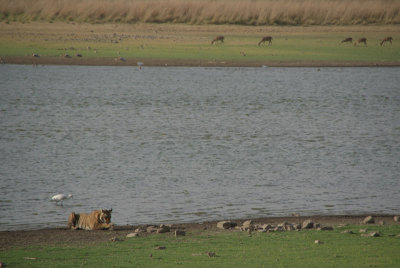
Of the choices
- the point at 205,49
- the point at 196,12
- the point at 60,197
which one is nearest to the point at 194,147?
the point at 60,197

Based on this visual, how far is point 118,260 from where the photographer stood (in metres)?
10.8

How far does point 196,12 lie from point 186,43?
42.4 feet

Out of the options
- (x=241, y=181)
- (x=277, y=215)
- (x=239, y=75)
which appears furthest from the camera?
(x=239, y=75)

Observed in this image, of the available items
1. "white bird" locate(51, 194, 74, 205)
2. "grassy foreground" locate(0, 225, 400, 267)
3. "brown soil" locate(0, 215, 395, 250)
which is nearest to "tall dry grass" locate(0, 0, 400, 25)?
"white bird" locate(51, 194, 74, 205)

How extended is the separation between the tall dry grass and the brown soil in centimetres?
5335

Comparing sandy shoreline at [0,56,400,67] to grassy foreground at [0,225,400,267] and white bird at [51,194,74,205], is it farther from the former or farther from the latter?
grassy foreground at [0,225,400,267]

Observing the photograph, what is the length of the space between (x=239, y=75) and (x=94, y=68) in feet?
36.1

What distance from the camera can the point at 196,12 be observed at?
224 ft

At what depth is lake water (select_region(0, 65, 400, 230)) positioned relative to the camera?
1608cm

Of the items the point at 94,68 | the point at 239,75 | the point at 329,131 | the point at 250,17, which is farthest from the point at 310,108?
the point at 250,17

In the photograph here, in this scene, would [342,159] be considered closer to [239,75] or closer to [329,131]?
[329,131]

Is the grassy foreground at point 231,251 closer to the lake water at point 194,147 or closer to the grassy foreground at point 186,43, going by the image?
the lake water at point 194,147

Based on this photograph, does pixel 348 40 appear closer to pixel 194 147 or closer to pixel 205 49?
pixel 205 49

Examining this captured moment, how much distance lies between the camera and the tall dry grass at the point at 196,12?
66.7 metres
